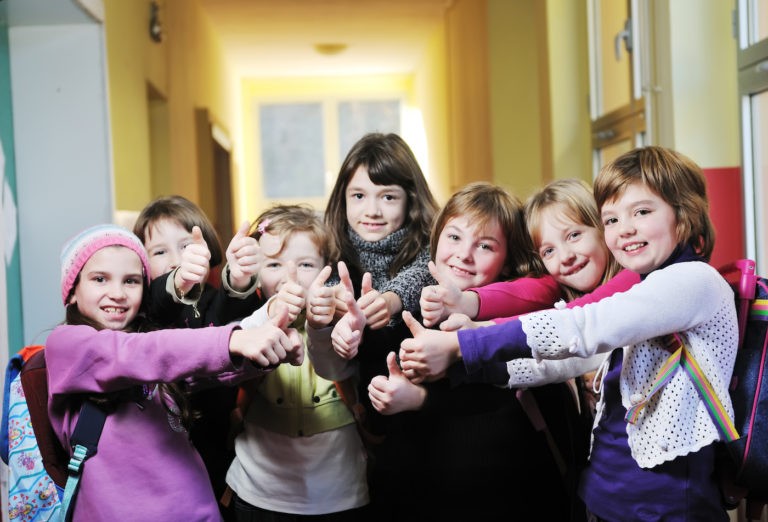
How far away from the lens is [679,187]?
1318 mm

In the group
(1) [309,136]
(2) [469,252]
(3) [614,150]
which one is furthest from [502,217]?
(1) [309,136]

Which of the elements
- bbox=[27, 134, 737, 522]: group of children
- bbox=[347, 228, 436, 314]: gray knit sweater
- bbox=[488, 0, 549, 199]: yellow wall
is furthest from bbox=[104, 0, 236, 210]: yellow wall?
bbox=[488, 0, 549, 199]: yellow wall

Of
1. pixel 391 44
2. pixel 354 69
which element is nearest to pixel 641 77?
pixel 391 44

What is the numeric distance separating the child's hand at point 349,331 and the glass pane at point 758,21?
1.44 meters

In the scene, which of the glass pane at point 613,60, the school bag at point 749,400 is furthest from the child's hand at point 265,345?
the glass pane at point 613,60

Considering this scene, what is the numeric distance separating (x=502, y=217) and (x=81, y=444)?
0.95 metres

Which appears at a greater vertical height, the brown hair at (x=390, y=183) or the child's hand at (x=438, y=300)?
the brown hair at (x=390, y=183)

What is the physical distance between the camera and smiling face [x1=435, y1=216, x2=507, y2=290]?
164cm

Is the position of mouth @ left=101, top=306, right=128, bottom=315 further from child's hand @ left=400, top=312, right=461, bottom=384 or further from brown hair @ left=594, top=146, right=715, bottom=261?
brown hair @ left=594, top=146, right=715, bottom=261

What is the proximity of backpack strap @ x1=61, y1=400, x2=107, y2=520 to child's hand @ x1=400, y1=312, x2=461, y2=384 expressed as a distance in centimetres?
57

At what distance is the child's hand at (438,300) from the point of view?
144 centimetres

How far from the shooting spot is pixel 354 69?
30.1 feet

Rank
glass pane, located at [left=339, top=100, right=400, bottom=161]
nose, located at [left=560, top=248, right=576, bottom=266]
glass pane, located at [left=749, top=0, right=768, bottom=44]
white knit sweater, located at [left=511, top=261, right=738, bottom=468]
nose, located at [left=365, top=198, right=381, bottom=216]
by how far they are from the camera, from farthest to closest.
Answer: glass pane, located at [left=339, top=100, right=400, bottom=161] < glass pane, located at [left=749, top=0, right=768, bottom=44] < nose, located at [left=365, top=198, right=381, bottom=216] < nose, located at [left=560, top=248, right=576, bottom=266] < white knit sweater, located at [left=511, top=261, right=738, bottom=468]

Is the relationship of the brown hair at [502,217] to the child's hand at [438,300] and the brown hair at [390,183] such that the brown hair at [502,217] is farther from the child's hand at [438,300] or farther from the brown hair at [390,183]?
the child's hand at [438,300]
